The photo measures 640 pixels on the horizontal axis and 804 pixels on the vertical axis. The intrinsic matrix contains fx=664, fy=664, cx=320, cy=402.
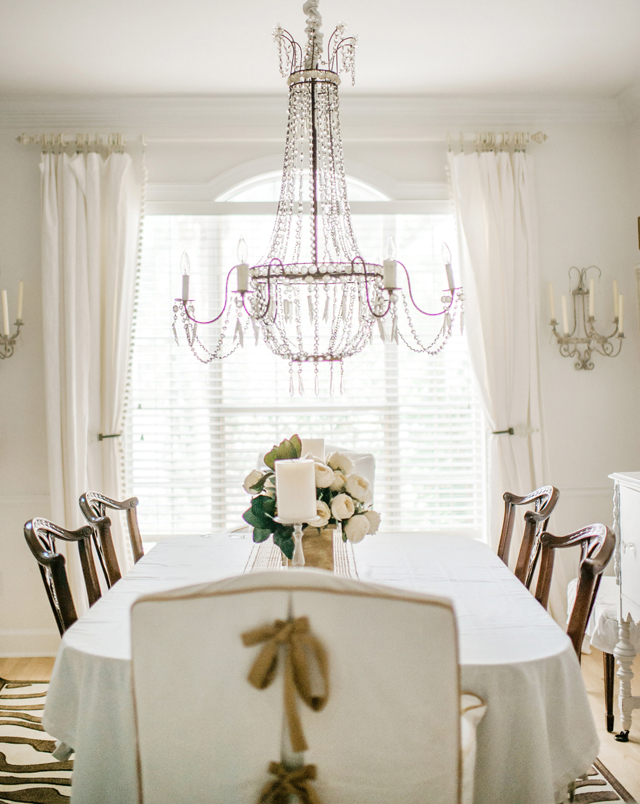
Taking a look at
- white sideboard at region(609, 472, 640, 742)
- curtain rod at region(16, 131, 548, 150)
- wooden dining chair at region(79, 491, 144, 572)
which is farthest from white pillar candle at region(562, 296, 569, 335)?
wooden dining chair at region(79, 491, 144, 572)

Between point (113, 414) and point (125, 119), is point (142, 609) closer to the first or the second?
point (113, 414)

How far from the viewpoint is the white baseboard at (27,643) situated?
3439 mm

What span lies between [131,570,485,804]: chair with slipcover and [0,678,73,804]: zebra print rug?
1353mm

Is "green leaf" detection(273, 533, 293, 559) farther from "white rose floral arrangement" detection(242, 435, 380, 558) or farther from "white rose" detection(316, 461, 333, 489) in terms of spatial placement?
"white rose" detection(316, 461, 333, 489)

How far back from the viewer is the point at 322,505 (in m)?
1.84

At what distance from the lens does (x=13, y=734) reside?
2568 mm

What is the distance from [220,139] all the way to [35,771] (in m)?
2.95

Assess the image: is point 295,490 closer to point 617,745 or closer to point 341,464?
point 341,464

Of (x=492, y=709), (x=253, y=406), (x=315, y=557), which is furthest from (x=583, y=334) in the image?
(x=492, y=709)

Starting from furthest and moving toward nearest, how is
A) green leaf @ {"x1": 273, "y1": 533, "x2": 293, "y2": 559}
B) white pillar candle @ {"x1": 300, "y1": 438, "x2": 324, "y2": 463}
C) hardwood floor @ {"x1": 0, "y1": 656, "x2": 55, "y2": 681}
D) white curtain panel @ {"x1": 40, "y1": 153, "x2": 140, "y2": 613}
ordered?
1. white curtain panel @ {"x1": 40, "y1": 153, "x2": 140, "y2": 613}
2. hardwood floor @ {"x1": 0, "y1": 656, "x2": 55, "y2": 681}
3. white pillar candle @ {"x1": 300, "y1": 438, "x2": 324, "y2": 463}
4. green leaf @ {"x1": 273, "y1": 533, "x2": 293, "y2": 559}

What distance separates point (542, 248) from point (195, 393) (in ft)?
6.63

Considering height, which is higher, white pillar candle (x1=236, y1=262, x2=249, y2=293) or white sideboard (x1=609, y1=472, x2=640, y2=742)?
white pillar candle (x1=236, y1=262, x2=249, y2=293)

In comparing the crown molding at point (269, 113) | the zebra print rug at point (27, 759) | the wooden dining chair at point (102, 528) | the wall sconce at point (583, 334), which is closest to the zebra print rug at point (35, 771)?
the zebra print rug at point (27, 759)

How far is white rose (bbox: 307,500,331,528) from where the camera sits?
179 cm
